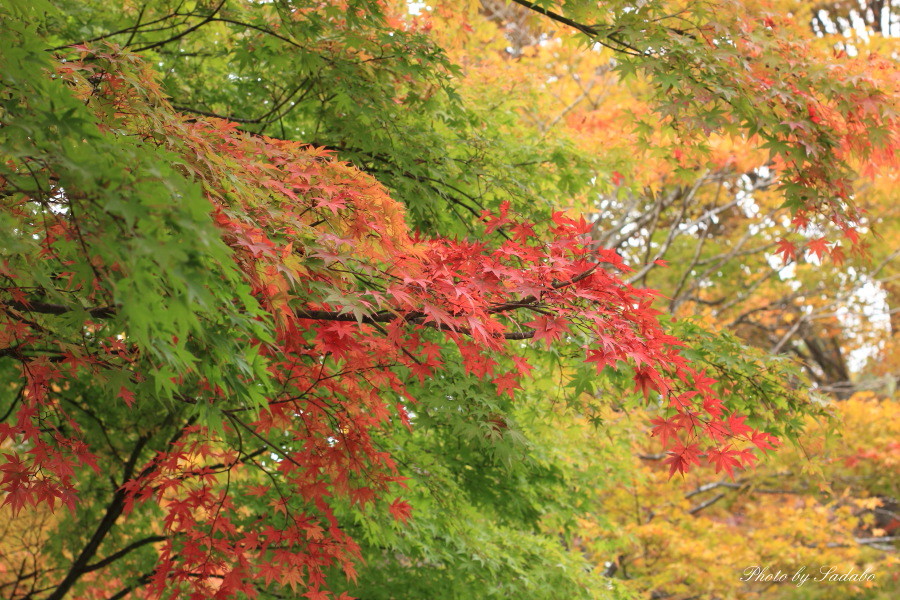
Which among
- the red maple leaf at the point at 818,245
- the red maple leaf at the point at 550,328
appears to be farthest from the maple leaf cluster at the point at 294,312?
the red maple leaf at the point at 818,245

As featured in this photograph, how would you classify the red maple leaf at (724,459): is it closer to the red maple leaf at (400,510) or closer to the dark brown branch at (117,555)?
the red maple leaf at (400,510)

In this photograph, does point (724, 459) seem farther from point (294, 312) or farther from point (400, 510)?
point (294, 312)

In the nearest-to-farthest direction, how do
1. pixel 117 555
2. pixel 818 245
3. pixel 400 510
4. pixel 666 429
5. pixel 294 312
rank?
pixel 294 312 < pixel 666 429 < pixel 400 510 < pixel 818 245 < pixel 117 555

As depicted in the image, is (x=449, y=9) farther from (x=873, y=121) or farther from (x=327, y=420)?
(x=327, y=420)

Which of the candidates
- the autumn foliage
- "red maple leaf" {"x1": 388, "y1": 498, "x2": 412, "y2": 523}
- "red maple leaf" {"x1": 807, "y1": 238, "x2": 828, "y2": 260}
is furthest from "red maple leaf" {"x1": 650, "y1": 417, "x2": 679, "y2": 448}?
"red maple leaf" {"x1": 807, "y1": 238, "x2": 828, "y2": 260}

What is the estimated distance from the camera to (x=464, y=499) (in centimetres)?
496

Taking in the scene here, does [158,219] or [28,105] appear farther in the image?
[28,105]

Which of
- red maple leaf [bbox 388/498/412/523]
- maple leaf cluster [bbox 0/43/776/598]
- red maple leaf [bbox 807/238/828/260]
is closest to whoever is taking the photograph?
maple leaf cluster [bbox 0/43/776/598]

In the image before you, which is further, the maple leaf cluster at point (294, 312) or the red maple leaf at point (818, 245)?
the red maple leaf at point (818, 245)

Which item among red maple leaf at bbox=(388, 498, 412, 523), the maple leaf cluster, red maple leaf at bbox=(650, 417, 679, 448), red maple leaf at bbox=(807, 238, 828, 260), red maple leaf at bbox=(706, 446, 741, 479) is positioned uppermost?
red maple leaf at bbox=(807, 238, 828, 260)

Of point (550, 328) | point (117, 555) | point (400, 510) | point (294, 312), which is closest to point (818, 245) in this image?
point (550, 328)

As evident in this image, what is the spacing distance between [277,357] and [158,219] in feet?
5.50

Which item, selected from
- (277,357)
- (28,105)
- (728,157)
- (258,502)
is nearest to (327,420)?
(277,357)

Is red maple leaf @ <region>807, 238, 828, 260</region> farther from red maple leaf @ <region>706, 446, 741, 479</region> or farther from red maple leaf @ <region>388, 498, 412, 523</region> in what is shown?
red maple leaf @ <region>388, 498, 412, 523</region>
